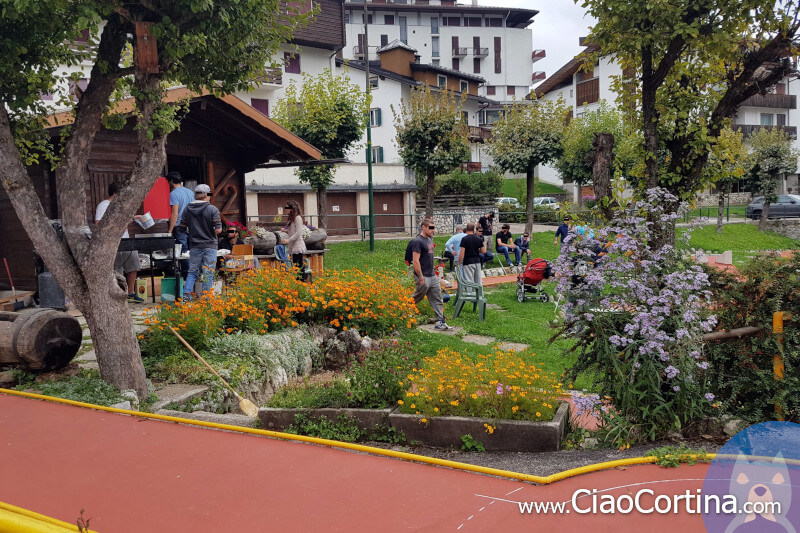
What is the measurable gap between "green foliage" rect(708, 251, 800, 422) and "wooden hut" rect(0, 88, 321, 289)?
9.56 meters

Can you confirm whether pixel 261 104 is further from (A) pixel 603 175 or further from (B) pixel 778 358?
(B) pixel 778 358

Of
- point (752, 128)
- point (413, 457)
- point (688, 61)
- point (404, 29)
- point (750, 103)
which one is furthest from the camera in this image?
point (404, 29)

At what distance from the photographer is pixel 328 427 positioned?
606 cm

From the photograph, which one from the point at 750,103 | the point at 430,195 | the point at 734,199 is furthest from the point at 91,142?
the point at 750,103

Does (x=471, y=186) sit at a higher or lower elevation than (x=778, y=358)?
higher

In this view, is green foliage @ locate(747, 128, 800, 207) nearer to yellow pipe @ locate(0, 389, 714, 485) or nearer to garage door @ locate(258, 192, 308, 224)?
garage door @ locate(258, 192, 308, 224)

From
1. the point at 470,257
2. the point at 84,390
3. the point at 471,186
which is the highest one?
the point at 471,186

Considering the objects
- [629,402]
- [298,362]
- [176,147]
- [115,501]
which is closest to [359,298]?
[298,362]

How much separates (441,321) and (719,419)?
667 centimetres

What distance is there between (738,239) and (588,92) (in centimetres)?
2880

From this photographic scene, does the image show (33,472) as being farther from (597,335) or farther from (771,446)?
(771,446)

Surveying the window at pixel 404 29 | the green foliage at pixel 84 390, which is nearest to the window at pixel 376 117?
the window at pixel 404 29

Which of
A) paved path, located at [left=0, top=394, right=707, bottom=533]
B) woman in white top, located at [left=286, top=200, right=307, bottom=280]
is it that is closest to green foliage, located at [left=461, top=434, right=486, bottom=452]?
paved path, located at [left=0, top=394, right=707, bottom=533]

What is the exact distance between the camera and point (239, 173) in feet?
55.0
